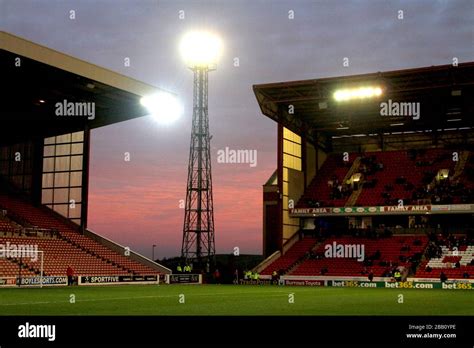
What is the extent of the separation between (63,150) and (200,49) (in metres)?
13.9

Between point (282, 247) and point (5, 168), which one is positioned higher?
point (5, 168)

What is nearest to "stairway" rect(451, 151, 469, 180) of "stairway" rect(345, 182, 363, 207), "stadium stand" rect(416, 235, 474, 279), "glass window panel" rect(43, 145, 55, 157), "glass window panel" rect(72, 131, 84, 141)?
"stadium stand" rect(416, 235, 474, 279)

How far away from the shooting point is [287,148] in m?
57.2

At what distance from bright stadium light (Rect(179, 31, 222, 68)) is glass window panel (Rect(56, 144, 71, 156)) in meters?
12.0

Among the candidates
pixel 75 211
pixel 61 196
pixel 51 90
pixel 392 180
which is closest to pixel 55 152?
pixel 61 196

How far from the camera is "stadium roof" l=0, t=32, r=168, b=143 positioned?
38.8m

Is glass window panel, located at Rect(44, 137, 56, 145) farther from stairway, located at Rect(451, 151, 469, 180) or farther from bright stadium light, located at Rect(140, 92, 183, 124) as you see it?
stairway, located at Rect(451, 151, 469, 180)

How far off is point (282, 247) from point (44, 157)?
2081 centimetres

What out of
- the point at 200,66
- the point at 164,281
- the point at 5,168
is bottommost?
the point at 164,281

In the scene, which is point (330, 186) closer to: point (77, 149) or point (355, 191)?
point (355, 191)
